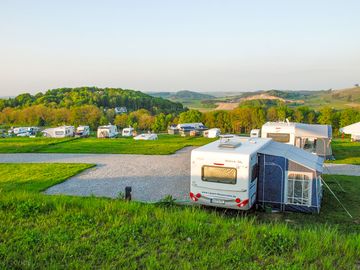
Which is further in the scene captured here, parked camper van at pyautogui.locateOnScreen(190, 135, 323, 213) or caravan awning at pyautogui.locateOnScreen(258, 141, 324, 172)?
caravan awning at pyautogui.locateOnScreen(258, 141, 324, 172)

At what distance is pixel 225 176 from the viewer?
30.9ft

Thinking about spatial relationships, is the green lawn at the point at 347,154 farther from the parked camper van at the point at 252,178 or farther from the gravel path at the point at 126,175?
the parked camper van at the point at 252,178

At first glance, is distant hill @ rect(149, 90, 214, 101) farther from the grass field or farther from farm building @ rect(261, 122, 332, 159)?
the grass field

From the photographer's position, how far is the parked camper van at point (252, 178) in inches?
365

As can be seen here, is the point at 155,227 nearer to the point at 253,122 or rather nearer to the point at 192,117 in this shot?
the point at 253,122

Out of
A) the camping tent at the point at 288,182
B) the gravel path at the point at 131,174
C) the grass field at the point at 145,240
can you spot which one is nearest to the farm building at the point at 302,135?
the gravel path at the point at 131,174

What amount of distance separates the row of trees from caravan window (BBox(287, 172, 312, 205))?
137ft

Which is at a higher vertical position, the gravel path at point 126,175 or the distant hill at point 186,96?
the distant hill at point 186,96

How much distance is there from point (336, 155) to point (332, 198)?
417 inches

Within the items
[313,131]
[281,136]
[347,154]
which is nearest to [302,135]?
[313,131]

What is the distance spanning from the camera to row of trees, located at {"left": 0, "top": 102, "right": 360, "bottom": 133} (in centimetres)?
5134

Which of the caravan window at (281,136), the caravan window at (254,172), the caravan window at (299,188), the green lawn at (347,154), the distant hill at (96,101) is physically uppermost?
the distant hill at (96,101)

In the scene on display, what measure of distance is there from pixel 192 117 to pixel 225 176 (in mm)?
52145

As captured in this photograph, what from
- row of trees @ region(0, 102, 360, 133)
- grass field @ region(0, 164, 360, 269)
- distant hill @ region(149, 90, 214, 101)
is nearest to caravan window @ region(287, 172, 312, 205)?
grass field @ region(0, 164, 360, 269)
